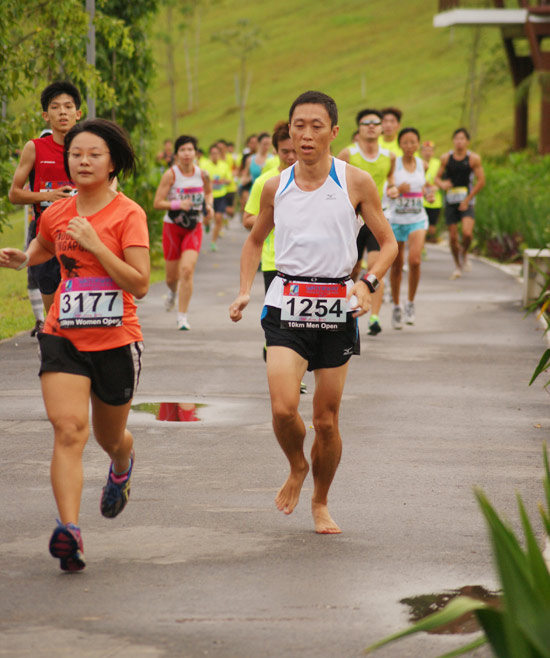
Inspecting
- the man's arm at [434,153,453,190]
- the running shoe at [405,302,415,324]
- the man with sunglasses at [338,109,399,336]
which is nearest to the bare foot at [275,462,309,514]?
the man with sunglasses at [338,109,399,336]

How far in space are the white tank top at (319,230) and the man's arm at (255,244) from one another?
14 centimetres

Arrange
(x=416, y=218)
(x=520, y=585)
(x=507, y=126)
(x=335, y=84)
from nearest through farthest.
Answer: (x=520, y=585)
(x=416, y=218)
(x=507, y=126)
(x=335, y=84)

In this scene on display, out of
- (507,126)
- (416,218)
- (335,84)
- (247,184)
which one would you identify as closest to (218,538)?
(416,218)

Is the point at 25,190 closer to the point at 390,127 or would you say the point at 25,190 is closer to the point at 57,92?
the point at 57,92

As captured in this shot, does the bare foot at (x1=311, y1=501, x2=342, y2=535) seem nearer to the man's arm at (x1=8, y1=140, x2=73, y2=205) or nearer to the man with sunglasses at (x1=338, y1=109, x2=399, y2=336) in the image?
the man's arm at (x1=8, y1=140, x2=73, y2=205)

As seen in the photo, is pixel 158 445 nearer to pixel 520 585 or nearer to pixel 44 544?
pixel 44 544

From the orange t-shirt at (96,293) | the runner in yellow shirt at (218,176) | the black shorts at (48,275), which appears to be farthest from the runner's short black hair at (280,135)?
Answer: the runner in yellow shirt at (218,176)

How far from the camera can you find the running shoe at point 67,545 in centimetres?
513

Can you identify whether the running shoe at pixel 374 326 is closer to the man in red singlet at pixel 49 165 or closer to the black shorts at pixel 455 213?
the man in red singlet at pixel 49 165

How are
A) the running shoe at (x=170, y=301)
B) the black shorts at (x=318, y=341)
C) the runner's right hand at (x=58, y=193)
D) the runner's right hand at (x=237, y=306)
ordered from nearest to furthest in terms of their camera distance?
the black shorts at (x=318, y=341), the runner's right hand at (x=237, y=306), the runner's right hand at (x=58, y=193), the running shoe at (x=170, y=301)

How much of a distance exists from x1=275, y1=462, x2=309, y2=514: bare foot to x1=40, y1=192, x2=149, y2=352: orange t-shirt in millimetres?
1032

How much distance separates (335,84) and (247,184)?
96.5 metres

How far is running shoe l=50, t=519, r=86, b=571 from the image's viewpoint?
16.8 feet

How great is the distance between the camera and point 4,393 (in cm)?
989
